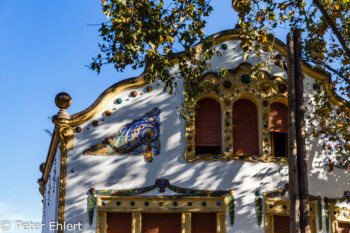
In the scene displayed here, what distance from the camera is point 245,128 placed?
61.2ft

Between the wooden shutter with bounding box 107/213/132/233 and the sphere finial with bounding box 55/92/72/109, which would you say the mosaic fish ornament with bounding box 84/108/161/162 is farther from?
the wooden shutter with bounding box 107/213/132/233

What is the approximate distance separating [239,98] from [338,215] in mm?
4642

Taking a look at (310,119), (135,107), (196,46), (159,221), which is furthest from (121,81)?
(310,119)

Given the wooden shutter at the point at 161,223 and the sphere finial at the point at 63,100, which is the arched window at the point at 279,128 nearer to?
the wooden shutter at the point at 161,223

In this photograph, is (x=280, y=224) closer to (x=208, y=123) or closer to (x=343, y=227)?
(x=343, y=227)

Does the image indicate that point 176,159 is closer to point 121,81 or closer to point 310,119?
point 121,81

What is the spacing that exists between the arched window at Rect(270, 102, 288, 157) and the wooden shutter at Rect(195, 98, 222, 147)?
169 cm

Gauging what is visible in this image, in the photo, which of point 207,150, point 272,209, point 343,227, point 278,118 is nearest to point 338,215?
point 343,227

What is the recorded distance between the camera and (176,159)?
703 inches

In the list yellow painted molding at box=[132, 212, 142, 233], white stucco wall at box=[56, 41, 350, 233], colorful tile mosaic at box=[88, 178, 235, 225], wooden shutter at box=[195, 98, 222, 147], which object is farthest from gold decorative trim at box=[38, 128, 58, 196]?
wooden shutter at box=[195, 98, 222, 147]

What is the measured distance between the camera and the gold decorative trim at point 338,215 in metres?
18.3

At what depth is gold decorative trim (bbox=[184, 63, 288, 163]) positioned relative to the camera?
18.1 metres

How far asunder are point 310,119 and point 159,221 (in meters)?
5.62

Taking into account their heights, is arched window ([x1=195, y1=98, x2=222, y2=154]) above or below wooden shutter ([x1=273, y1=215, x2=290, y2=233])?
above
